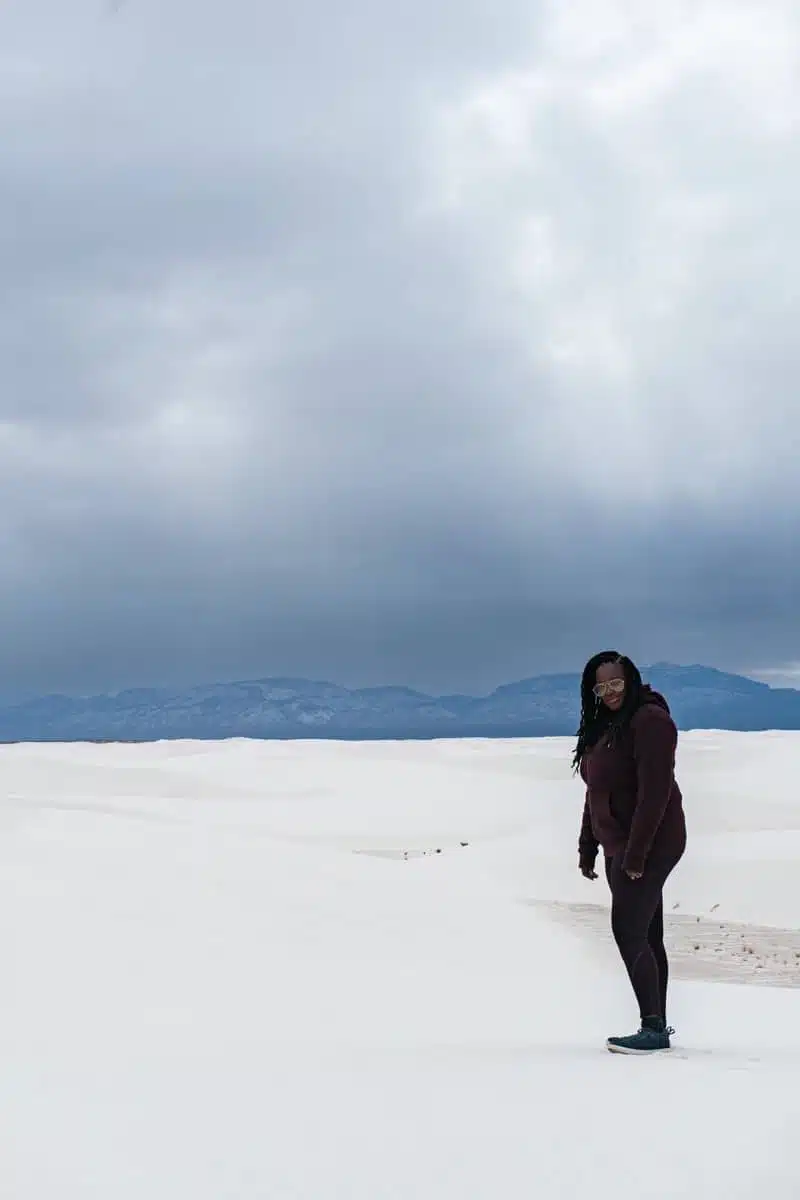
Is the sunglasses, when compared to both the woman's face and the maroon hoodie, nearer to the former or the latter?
the woman's face

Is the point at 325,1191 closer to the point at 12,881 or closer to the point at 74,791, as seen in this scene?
the point at 12,881

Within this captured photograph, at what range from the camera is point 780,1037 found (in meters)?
6.47

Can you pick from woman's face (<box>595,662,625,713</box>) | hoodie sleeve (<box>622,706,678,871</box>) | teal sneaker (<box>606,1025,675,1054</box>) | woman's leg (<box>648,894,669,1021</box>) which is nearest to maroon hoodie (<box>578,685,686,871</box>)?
hoodie sleeve (<box>622,706,678,871</box>)

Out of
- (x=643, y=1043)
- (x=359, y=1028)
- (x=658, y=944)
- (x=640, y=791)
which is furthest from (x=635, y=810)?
(x=359, y=1028)

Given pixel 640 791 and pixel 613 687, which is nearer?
pixel 640 791

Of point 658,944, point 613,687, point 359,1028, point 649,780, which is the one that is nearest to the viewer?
point 649,780

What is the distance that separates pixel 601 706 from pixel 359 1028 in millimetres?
2370

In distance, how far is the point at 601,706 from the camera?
5.70 m

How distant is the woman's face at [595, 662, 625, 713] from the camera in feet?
18.3

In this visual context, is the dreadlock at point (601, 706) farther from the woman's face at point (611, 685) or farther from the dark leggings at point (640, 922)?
the dark leggings at point (640, 922)

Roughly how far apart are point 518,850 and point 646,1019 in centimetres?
1300

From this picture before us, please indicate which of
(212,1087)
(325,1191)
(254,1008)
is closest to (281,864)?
(254,1008)

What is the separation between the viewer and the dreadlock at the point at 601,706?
5543 millimetres

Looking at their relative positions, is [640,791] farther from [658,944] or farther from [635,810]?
[658,944]
